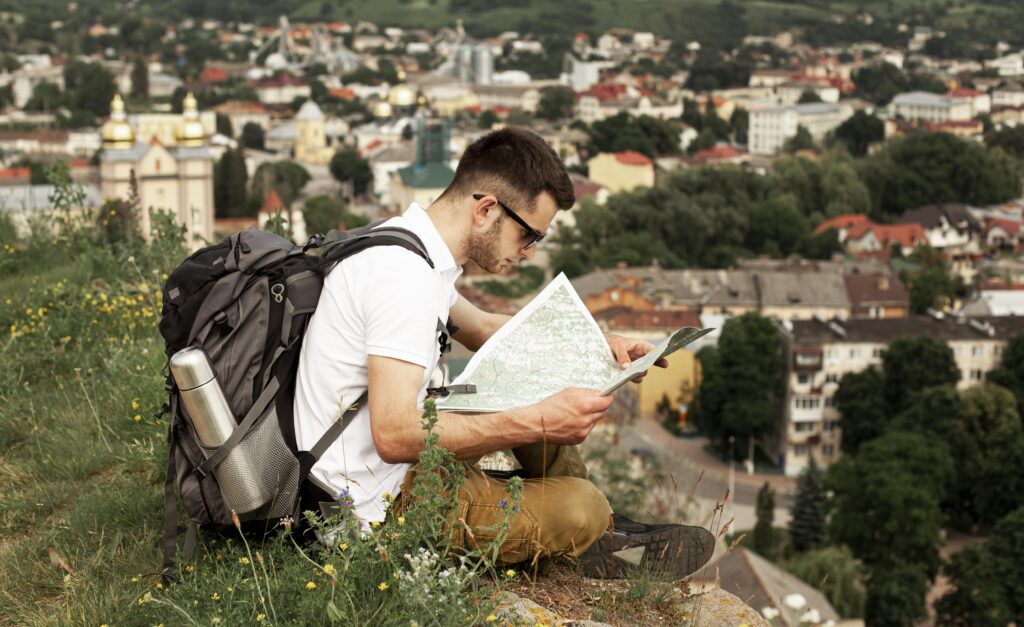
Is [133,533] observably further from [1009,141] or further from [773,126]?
[773,126]

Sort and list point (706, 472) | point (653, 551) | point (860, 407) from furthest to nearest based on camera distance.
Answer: point (860, 407) → point (706, 472) → point (653, 551)

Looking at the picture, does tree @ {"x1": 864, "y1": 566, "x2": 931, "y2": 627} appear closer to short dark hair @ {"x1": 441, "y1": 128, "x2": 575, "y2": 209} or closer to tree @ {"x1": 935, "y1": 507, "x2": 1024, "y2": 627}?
tree @ {"x1": 935, "y1": 507, "x2": 1024, "y2": 627}

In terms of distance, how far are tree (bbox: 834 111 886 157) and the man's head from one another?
189 ft

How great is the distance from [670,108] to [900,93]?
15.8m

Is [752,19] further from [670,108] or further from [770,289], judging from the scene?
[770,289]

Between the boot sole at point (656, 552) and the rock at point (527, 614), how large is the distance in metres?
0.25

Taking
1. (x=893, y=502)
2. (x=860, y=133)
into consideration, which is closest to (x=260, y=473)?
(x=893, y=502)

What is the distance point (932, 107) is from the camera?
6844 cm

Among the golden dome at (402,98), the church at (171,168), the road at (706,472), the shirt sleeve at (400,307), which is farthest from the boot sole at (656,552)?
the golden dome at (402,98)

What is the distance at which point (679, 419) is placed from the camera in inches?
930

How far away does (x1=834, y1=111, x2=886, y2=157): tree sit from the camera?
58.2 meters

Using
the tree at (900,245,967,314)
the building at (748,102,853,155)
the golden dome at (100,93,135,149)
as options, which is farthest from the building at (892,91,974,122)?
the golden dome at (100,93,135,149)

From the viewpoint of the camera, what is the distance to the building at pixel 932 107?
68125 millimetres

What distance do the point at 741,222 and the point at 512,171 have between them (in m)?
35.7
